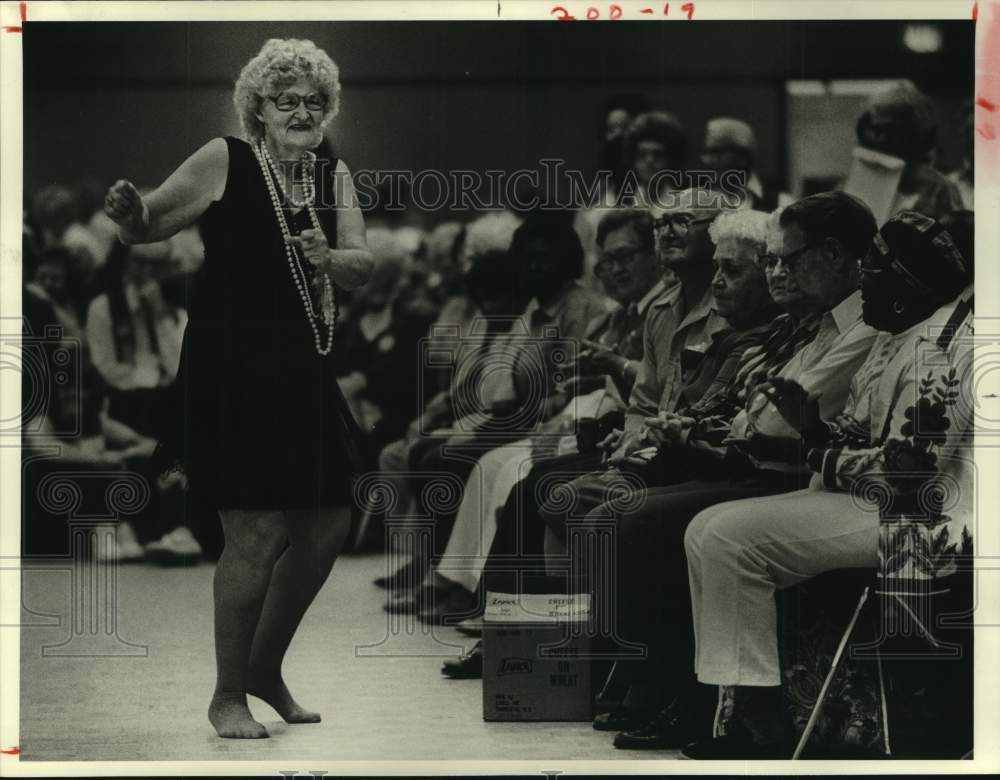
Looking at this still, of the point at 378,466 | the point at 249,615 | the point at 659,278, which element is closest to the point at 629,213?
Answer: the point at 659,278

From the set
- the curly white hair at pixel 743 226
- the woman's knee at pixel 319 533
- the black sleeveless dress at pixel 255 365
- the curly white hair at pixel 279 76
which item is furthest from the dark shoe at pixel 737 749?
the curly white hair at pixel 279 76

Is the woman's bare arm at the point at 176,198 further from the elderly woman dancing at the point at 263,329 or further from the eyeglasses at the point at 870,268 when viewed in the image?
the eyeglasses at the point at 870,268

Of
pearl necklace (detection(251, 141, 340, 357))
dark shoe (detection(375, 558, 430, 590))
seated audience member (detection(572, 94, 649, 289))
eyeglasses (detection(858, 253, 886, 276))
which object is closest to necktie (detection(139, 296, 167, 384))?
pearl necklace (detection(251, 141, 340, 357))

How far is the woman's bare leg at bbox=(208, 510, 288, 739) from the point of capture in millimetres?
6352

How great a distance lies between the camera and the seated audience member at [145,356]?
Result: 6367mm

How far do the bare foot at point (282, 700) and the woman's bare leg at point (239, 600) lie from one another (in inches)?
2.7

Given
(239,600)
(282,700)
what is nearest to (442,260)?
(239,600)

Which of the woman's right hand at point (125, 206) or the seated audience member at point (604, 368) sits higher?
the woman's right hand at point (125, 206)

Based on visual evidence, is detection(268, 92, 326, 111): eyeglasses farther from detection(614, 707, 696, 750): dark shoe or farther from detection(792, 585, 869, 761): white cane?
detection(792, 585, 869, 761): white cane

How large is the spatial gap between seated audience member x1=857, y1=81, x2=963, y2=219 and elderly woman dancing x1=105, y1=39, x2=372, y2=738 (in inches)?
87.5

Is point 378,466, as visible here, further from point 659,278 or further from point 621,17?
point 621,17

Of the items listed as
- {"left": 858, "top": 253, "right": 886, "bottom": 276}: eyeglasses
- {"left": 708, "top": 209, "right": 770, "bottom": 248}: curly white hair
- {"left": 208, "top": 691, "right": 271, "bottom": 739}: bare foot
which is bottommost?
{"left": 208, "top": 691, "right": 271, "bottom": 739}: bare foot

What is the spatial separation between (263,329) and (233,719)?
5.43 ft

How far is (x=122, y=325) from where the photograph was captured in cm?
638
